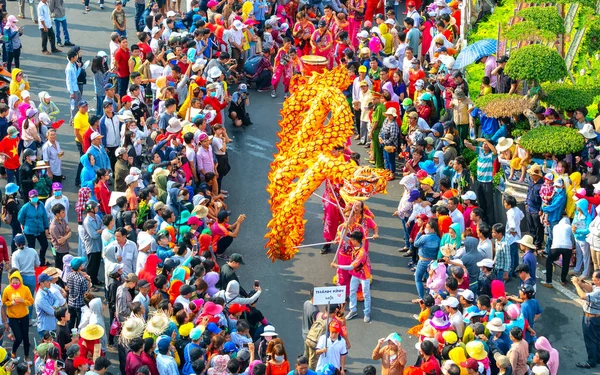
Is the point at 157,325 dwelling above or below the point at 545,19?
below

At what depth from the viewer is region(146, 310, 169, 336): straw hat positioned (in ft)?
49.5

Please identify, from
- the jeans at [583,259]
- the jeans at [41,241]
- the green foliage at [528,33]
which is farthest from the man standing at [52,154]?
the jeans at [583,259]

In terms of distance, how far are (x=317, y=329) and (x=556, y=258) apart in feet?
15.9

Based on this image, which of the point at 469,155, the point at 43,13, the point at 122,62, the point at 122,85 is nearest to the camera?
the point at 469,155

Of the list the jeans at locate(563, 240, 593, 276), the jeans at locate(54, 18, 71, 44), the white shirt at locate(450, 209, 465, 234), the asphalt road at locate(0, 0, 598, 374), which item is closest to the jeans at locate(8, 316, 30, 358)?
the asphalt road at locate(0, 0, 598, 374)

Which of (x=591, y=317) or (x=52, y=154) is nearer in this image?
(x=591, y=317)

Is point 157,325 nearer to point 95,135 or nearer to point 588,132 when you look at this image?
point 95,135

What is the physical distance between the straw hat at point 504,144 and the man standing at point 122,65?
Result: 8019 millimetres

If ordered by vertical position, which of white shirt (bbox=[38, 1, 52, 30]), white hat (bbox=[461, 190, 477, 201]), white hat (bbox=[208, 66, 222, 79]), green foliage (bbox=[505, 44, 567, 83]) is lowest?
white hat (bbox=[461, 190, 477, 201])

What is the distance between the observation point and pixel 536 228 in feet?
62.7

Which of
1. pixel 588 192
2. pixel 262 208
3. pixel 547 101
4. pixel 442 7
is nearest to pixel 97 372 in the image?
pixel 262 208

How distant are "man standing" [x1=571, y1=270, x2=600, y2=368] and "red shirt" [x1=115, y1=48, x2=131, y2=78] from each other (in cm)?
1090

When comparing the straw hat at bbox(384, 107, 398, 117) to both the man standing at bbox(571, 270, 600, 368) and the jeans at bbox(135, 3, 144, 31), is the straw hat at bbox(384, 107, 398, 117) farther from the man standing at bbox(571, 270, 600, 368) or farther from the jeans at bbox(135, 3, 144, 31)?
the jeans at bbox(135, 3, 144, 31)

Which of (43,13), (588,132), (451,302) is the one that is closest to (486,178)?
(588,132)
